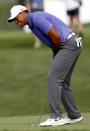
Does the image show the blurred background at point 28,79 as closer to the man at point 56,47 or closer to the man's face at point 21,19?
the man at point 56,47

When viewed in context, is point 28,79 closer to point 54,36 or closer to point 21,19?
point 21,19

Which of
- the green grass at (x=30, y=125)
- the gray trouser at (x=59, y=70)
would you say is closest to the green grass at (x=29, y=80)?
the green grass at (x=30, y=125)

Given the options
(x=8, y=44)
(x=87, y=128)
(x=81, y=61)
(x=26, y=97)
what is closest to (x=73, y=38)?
(x=87, y=128)

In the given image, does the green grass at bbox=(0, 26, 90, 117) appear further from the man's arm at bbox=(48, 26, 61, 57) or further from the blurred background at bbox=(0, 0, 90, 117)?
the man's arm at bbox=(48, 26, 61, 57)

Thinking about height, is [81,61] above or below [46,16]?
below

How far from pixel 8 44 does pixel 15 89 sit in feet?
30.5

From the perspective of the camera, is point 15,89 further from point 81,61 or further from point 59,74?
point 59,74

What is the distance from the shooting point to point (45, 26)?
10703 millimetres

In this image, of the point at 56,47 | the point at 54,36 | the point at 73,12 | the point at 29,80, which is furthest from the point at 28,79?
the point at 54,36

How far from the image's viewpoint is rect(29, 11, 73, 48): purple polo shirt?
10734mm

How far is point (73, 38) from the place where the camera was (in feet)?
36.1

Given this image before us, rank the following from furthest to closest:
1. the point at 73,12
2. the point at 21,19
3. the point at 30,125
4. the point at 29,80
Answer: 1. the point at 73,12
2. the point at 29,80
3. the point at 30,125
4. the point at 21,19

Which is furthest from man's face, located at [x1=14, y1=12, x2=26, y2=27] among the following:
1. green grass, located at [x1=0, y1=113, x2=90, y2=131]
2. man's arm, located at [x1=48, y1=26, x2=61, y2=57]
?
green grass, located at [x1=0, y1=113, x2=90, y2=131]

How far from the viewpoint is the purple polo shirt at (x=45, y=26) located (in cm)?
1073
